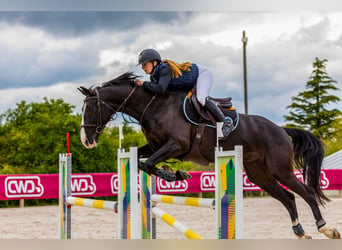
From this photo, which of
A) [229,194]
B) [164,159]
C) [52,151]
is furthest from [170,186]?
[229,194]

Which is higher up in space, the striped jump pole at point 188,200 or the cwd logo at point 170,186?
the striped jump pole at point 188,200

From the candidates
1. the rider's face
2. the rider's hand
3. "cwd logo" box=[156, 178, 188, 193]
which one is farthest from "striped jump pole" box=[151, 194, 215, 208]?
"cwd logo" box=[156, 178, 188, 193]

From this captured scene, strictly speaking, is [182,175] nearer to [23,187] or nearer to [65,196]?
[65,196]

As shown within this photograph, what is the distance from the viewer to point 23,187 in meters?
9.80

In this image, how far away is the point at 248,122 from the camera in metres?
4.82

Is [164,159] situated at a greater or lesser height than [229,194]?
greater

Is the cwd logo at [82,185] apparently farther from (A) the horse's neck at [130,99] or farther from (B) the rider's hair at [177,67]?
(B) the rider's hair at [177,67]

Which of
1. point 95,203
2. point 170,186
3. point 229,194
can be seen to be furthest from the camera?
point 170,186

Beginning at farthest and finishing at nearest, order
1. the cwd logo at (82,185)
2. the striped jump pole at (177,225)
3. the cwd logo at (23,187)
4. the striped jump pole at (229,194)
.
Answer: the cwd logo at (82,185) → the cwd logo at (23,187) → the striped jump pole at (177,225) → the striped jump pole at (229,194)

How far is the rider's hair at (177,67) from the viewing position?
4.41 m

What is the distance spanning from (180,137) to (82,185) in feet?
19.9

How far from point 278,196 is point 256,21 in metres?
12.8

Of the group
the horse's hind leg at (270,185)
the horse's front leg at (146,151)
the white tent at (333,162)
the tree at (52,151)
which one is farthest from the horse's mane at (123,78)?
the white tent at (333,162)

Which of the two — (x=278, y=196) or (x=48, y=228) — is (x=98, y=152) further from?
(x=278, y=196)
